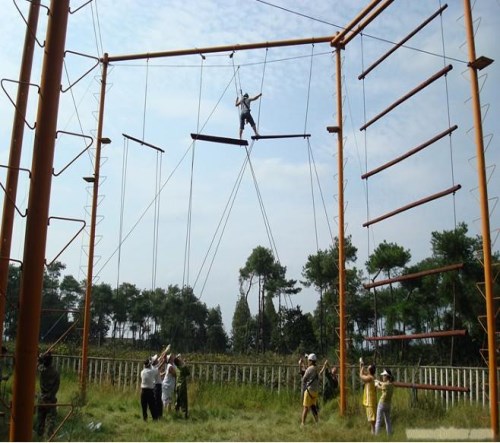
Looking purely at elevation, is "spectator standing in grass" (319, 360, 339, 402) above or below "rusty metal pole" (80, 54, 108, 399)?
below

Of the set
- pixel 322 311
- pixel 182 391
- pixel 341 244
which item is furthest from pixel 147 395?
pixel 322 311

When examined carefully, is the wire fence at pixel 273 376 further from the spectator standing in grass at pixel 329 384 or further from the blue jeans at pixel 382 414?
the blue jeans at pixel 382 414

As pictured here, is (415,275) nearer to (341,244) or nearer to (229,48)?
(341,244)

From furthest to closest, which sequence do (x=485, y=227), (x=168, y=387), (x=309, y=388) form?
(x=168, y=387)
(x=309, y=388)
(x=485, y=227)

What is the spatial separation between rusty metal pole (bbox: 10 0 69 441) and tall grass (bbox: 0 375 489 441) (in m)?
4.10

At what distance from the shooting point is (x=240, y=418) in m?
12.5

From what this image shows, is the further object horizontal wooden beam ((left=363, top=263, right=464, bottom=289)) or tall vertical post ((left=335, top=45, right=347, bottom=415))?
tall vertical post ((left=335, top=45, right=347, bottom=415))

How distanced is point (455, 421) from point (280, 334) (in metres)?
44.1

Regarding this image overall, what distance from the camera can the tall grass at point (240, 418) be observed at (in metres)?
9.91

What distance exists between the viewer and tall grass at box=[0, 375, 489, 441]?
32.5ft

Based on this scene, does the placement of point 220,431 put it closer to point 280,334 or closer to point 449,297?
point 449,297

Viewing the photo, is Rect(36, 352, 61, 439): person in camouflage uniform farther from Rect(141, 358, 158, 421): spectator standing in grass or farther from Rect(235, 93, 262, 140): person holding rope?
Rect(235, 93, 262, 140): person holding rope

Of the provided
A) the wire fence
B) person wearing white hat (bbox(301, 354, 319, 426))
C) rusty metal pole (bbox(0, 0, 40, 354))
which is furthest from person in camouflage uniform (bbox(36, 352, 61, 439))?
the wire fence

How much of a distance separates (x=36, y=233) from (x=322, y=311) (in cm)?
4584
